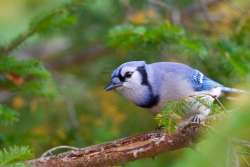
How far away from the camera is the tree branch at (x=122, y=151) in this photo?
191cm

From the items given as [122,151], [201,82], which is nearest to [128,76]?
[201,82]

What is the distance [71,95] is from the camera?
375 cm

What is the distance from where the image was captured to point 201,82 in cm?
261

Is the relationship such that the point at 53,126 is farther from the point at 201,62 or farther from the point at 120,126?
the point at 201,62

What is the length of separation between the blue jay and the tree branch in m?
0.45

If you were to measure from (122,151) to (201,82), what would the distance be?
787 millimetres

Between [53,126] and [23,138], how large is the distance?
104cm

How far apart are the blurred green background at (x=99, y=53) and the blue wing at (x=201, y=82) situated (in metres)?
0.08

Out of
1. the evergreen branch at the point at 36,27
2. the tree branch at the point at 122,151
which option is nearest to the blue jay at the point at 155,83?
the evergreen branch at the point at 36,27

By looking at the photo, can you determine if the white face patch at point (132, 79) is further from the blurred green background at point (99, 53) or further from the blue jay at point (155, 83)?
the blurred green background at point (99, 53)

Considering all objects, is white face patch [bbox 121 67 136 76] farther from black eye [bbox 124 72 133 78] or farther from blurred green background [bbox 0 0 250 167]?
blurred green background [bbox 0 0 250 167]

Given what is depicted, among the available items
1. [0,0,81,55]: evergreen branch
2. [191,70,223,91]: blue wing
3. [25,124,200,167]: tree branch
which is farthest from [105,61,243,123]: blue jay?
[25,124,200,167]: tree branch

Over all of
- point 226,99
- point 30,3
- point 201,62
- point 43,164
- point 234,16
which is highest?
point 30,3

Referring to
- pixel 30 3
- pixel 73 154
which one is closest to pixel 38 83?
pixel 73 154
